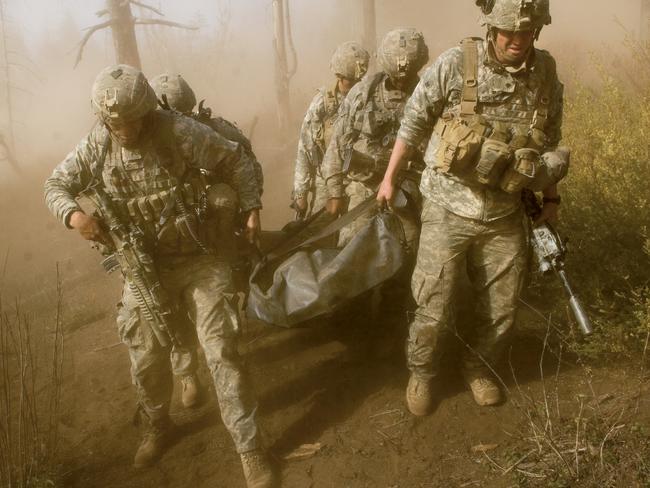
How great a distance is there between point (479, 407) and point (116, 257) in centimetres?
260

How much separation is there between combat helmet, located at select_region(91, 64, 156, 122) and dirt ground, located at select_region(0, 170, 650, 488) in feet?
7.40

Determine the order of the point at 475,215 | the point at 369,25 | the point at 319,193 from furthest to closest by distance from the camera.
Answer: the point at 369,25, the point at 319,193, the point at 475,215

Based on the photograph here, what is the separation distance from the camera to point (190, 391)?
4156mm

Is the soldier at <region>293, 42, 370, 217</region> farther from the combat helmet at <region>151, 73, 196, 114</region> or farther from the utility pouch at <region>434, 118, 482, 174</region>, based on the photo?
the utility pouch at <region>434, 118, 482, 174</region>

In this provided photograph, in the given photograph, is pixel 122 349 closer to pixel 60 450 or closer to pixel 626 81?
pixel 60 450

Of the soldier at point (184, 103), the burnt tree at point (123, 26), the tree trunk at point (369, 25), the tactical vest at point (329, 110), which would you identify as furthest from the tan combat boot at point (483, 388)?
the tree trunk at point (369, 25)

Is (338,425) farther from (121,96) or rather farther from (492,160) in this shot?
(121,96)

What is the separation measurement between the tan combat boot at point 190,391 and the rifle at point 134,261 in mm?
974

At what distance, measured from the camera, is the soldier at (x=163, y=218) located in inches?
122

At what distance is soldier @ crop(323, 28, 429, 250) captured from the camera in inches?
157

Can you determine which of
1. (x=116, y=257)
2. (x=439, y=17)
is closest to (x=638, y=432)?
(x=116, y=257)

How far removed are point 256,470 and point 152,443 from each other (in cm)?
86

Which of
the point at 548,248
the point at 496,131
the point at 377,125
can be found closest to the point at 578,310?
the point at 548,248

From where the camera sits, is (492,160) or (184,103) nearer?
(492,160)
